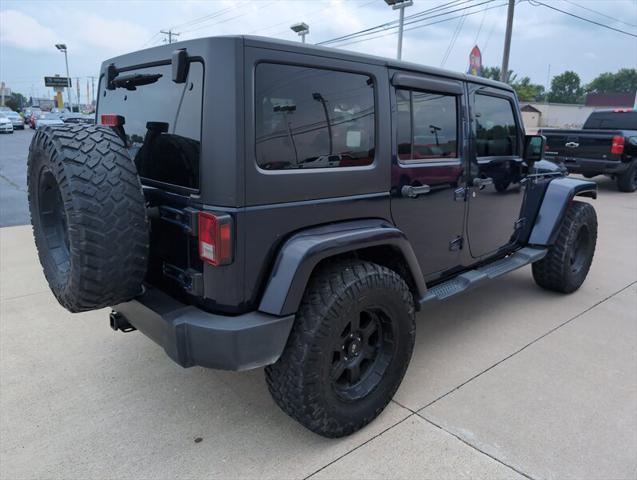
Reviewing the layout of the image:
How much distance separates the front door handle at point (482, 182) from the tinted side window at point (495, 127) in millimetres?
184

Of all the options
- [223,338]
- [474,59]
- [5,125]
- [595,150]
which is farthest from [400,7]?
[5,125]

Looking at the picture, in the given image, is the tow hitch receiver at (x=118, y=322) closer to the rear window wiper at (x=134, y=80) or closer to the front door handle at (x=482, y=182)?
the rear window wiper at (x=134, y=80)

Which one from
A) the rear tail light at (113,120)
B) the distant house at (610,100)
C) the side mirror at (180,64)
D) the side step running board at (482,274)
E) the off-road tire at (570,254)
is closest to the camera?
the side mirror at (180,64)

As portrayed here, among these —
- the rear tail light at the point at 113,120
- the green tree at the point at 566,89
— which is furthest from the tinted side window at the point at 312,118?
the green tree at the point at 566,89

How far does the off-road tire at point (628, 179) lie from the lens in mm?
10797

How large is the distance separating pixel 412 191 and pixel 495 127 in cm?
137

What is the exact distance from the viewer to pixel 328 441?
2.48 m

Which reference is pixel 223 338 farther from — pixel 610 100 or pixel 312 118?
pixel 610 100

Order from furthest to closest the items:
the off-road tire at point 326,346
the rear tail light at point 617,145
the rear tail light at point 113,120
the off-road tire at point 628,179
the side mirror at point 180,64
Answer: the off-road tire at point 628,179
the rear tail light at point 617,145
the rear tail light at point 113,120
the off-road tire at point 326,346
the side mirror at point 180,64

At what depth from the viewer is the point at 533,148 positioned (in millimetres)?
4012

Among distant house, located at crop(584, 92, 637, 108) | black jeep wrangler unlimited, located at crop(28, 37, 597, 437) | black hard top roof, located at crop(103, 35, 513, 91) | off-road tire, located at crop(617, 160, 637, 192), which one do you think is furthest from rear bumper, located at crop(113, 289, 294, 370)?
distant house, located at crop(584, 92, 637, 108)

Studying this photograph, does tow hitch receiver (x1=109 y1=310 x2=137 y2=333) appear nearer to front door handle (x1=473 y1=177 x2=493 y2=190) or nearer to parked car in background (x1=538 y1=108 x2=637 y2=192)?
front door handle (x1=473 y1=177 x2=493 y2=190)

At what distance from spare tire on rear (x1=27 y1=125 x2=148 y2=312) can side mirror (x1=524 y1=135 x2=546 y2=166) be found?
324cm

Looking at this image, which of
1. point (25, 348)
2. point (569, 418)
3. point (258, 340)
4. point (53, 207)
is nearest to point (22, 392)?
point (25, 348)
